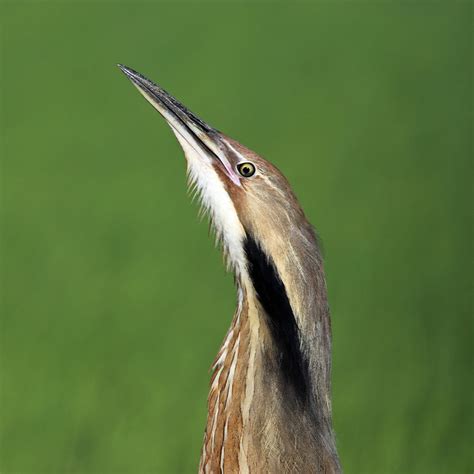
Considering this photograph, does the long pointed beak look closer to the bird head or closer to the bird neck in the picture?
the bird head

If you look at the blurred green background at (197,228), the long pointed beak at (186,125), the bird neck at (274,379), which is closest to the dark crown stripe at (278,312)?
the bird neck at (274,379)

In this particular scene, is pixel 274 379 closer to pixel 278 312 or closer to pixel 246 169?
pixel 278 312

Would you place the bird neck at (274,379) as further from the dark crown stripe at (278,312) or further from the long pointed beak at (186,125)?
the long pointed beak at (186,125)

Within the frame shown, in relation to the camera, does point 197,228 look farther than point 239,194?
Yes

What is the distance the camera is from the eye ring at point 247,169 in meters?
1.36

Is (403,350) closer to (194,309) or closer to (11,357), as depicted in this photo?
(194,309)

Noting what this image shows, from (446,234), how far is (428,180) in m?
0.25

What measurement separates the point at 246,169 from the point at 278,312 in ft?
0.65

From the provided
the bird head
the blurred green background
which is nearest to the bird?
the bird head

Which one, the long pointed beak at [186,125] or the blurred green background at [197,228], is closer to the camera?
the long pointed beak at [186,125]

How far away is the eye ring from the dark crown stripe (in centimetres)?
9

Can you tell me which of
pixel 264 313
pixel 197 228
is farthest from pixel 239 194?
pixel 197 228

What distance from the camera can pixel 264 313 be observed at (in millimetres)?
1362

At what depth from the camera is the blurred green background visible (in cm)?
229
